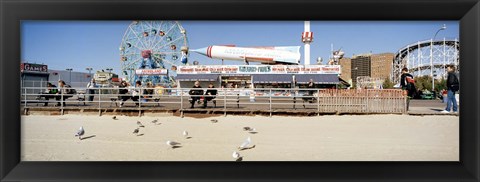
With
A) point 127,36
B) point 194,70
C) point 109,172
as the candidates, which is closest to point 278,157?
point 109,172

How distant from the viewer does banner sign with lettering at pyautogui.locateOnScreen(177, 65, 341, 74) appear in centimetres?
2011

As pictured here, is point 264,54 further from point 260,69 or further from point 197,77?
point 197,77

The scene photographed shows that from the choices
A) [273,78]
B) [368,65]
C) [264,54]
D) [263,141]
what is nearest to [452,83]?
[263,141]

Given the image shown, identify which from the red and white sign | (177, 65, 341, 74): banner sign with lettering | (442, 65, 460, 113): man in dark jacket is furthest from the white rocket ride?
(442, 65, 460, 113): man in dark jacket

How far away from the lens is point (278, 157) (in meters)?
3.22

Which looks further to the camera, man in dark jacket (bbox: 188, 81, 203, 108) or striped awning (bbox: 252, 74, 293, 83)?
striped awning (bbox: 252, 74, 293, 83)

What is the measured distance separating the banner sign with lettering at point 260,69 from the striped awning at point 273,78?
24 centimetres

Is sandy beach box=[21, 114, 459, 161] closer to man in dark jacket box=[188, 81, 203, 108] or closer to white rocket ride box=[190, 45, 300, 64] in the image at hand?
man in dark jacket box=[188, 81, 203, 108]

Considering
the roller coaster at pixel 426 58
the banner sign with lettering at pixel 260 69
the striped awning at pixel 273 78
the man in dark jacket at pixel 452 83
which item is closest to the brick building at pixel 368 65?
the roller coaster at pixel 426 58

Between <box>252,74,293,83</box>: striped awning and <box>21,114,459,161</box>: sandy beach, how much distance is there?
48.2 feet
